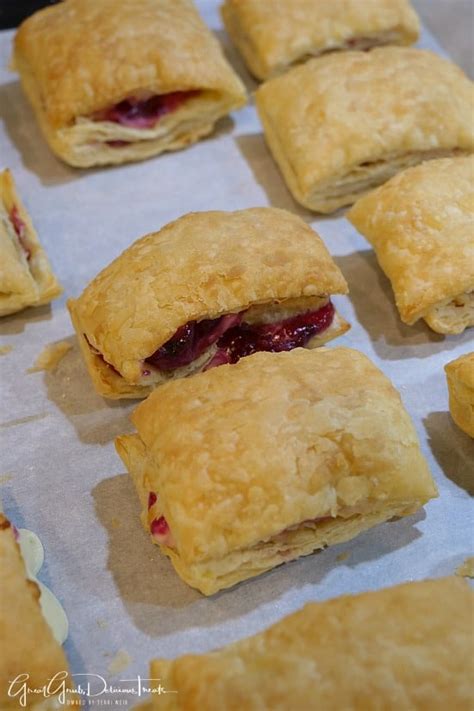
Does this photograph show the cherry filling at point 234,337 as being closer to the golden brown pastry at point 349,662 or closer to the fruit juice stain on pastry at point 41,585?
the fruit juice stain on pastry at point 41,585

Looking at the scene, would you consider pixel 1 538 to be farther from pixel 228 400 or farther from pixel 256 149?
pixel 256 149

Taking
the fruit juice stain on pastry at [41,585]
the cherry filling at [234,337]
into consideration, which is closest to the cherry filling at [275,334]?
the cherry filling at [234,337]

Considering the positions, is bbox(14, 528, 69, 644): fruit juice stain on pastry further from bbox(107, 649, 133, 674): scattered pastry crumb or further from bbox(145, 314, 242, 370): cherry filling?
bbox(145, 314, 242, 370): cherry filling

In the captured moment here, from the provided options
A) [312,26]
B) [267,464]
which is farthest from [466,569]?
[312,26]

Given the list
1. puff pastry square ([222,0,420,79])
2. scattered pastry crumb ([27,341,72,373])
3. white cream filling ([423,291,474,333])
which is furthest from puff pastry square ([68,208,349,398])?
puff pastry square ([222,0,420,79])

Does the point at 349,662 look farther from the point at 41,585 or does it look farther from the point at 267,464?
the point at 41,585

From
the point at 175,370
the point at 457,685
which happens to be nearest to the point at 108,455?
the point at 175,370
